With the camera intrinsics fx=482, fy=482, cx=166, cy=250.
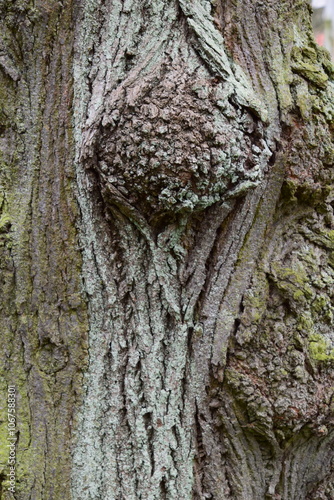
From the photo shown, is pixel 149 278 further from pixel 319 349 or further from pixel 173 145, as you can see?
pixel 319 349

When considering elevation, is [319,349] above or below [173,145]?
below

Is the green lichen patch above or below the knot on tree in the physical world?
below

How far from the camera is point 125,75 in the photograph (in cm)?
A: 82

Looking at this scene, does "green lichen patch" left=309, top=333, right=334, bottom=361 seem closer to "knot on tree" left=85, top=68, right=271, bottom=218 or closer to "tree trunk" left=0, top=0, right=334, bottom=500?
"tree trunk" left=0, top=0, right=334, bottom=500

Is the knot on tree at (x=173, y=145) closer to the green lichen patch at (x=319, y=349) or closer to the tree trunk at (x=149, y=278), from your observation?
the tree trunk at (x=149, y=278)

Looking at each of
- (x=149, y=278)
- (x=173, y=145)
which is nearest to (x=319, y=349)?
(x=149, y=278)

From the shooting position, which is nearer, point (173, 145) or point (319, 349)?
point (173, 145)

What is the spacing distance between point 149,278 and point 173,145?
23 centimetres

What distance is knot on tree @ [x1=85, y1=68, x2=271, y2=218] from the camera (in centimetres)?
76

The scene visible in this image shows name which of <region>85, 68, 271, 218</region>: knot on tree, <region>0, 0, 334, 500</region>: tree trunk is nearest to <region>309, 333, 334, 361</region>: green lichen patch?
<region>0, 0, 334, 500</region>: tree trunk

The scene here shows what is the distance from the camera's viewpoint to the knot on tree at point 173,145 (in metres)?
0.76

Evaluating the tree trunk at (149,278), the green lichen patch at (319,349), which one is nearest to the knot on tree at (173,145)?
the tree trunk at (149,278)

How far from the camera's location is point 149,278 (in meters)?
0.83

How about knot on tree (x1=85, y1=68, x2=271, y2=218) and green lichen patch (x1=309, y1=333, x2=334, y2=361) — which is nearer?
knot on tree (x1=85, y1=68, x2=271, y2=218)
